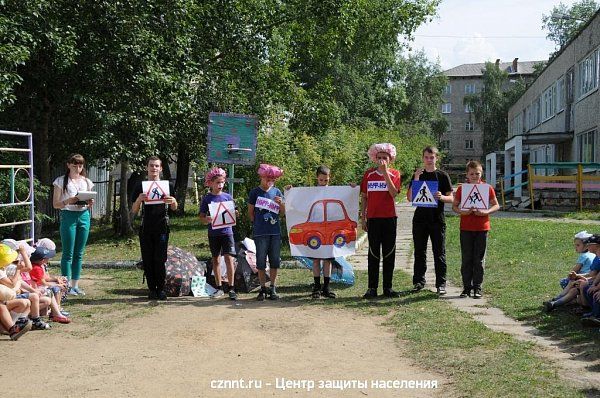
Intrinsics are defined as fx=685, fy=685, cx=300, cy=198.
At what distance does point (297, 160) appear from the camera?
51.1 ft

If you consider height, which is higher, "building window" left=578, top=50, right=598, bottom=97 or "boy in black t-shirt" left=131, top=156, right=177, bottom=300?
"building window" left=578, top=50, right=598, bottom=97

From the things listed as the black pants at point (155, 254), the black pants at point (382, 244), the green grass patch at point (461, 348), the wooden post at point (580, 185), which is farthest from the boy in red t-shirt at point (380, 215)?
the wooden post at point (580, 185)

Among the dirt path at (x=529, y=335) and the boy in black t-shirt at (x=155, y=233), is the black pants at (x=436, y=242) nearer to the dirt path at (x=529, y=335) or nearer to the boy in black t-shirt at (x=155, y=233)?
the dirt path at (x=529, y=335)

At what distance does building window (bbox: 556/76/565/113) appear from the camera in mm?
35844

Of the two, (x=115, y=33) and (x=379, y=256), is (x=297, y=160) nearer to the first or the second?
(x=115, y=33)

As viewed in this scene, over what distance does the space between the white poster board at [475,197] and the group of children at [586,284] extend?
1.37 m

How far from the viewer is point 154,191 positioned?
9352 millimetres

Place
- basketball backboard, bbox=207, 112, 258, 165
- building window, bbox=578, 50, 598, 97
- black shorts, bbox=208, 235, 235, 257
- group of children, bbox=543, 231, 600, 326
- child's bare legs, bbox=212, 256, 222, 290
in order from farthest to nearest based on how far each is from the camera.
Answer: building window, bbox=578, 50, 598, 97
basketball backboard, bbox=207, 112, 258, 165
child's bare legs, bbox=212, 256, 222, 290
black shorts, bbox=208, 235, 235, 257
group of children, bbox=543, 231, 600, 326

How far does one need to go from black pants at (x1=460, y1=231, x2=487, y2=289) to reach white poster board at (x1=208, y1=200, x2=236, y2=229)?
3193 mm

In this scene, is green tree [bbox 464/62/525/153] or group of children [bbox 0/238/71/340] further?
green tree [bbox 464/62/525/153]

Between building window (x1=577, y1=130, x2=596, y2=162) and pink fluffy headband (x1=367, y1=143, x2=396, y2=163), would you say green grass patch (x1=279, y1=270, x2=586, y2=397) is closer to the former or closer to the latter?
pink fluffy headband (x1=367, y1=143, x2=396, y2=163)

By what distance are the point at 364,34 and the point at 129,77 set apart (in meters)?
14.8

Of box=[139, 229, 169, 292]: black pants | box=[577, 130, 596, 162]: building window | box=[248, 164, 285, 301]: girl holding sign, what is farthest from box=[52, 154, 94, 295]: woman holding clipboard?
→ box=[577, 130, 596, 162]: building window

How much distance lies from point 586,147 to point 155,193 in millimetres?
25236
